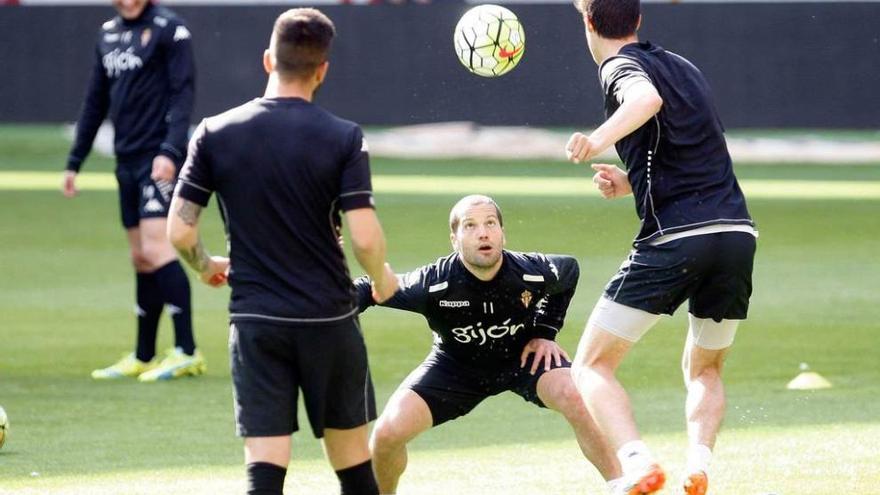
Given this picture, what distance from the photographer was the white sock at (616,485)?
623 cm

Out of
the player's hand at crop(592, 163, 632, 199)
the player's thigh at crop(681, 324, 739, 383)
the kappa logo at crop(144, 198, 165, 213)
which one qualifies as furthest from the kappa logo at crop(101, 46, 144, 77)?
the player's thigh at crop(681, 324, 739, 383)

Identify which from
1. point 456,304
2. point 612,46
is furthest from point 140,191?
point 612,46

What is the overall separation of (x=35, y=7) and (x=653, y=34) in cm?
1046

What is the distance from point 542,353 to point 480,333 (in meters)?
0.28

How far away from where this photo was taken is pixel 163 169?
384 inches

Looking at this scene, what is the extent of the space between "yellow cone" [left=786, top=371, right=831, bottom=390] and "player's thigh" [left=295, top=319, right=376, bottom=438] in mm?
4884

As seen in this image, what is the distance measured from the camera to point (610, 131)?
19.3ft

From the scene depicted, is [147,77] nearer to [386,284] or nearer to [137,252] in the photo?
[137,252]

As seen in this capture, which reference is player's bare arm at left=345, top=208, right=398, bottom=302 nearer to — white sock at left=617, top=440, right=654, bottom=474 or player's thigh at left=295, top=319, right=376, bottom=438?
player's thigh at left=295, top=319, right=376, bottom=438

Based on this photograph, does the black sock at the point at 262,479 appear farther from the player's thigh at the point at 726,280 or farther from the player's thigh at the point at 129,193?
the player's thigh at the point at 129,193

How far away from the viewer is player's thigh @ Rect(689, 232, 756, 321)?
6281 mm

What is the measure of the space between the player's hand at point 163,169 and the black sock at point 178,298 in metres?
0.70

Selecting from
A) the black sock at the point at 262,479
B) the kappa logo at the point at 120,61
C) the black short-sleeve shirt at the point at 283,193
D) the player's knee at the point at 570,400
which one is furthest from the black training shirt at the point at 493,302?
the kappa logo at the point at 120,61

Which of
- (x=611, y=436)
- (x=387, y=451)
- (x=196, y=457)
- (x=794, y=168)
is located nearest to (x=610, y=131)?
(x=611, y=436)
